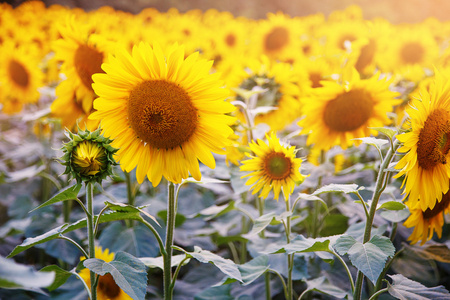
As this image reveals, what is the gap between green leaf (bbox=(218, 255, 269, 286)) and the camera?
131cm

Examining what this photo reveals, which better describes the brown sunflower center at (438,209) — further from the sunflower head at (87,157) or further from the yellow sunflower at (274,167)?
the sunflower head at (87,157)

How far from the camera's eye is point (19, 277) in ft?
1.88

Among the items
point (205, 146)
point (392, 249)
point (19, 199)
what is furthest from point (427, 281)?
point (19, 199)

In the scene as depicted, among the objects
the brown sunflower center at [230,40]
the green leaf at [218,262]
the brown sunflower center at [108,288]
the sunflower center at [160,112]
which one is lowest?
the brown sunflower center at [108,288]

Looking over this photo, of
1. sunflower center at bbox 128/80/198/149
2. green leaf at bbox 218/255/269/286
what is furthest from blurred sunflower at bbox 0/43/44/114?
green leaf at bbox 218/255/269/286

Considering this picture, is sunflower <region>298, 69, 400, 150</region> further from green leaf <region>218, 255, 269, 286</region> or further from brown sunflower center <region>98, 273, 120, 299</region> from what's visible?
brown sunflower center <region>98, 273, 120, 299</region>

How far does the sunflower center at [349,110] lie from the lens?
1680 mm

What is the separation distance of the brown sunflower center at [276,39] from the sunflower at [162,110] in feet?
7.95

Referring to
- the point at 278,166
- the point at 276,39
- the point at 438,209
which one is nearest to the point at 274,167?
the point at 278,166

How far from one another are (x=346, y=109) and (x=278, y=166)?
0.48 meters

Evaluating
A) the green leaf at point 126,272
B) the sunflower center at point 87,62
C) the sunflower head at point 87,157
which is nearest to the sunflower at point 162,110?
the sunflower head at point 87,157

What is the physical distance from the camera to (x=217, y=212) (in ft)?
5.28

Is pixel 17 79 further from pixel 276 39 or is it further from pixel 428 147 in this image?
pixel 428 147

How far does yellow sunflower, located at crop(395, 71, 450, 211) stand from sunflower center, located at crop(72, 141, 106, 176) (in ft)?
2.35
